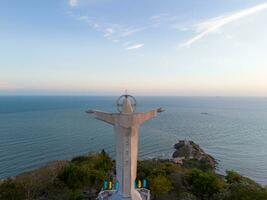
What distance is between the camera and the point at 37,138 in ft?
196

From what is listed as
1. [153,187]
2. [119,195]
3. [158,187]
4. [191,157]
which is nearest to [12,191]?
[119,195]

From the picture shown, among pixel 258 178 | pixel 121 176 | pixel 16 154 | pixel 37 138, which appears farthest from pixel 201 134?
pixel 121 176

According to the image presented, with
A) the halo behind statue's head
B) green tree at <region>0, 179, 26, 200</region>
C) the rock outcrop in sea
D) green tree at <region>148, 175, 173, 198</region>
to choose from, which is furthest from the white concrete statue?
the rock outcrop in sea

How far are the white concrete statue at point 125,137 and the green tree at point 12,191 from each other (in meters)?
8.23

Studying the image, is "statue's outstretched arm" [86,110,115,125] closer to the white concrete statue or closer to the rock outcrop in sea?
the white concrete statue

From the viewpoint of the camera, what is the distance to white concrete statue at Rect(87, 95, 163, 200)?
1285cm

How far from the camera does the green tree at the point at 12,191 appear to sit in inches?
659

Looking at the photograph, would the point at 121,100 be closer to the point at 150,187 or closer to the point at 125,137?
the point at 125,137

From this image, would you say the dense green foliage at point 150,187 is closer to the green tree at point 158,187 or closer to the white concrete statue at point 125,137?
the green tree at point 158,187

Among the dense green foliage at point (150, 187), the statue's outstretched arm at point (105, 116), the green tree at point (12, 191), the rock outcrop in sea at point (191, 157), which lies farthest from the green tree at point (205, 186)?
the rock outcrop in sea at point (191, 157)

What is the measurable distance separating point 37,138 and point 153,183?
47.8m

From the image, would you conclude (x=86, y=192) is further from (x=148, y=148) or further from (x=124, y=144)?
(x=148, y=148)

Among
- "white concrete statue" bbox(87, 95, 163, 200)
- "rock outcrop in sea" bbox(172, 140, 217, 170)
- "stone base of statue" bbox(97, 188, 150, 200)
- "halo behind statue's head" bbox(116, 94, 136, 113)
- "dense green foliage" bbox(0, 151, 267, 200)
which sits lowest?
"rock outcrop in sea" bbox(172, 140, 217, 170)

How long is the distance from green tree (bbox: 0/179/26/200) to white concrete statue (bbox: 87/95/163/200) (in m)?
8.23
